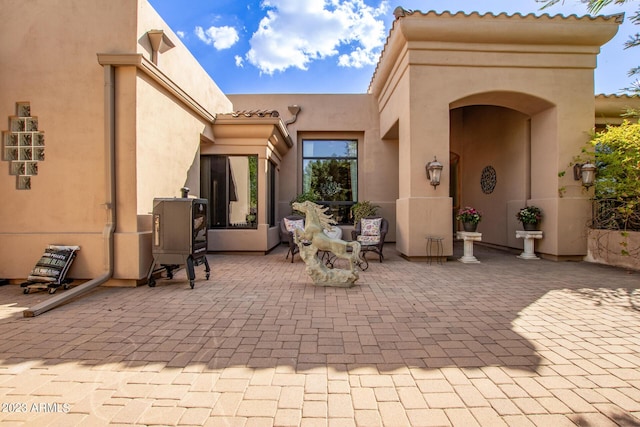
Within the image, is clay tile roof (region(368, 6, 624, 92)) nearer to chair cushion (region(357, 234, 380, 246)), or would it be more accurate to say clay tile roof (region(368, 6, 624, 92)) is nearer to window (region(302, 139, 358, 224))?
window (region(302, 139, 358, 224))

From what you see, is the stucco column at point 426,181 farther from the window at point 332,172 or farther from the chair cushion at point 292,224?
the window at point 332,172

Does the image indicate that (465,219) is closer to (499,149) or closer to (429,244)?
(429,244)

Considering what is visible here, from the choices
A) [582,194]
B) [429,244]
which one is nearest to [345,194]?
[429,244]

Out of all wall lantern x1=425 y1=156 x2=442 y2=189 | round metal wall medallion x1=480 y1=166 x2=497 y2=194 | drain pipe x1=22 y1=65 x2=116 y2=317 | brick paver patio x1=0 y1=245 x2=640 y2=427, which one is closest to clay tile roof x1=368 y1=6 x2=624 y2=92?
wall lantern x1=425 y1=156 x2=442 y2=189

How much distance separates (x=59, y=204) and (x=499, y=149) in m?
10.3

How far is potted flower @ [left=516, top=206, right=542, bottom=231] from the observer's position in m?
6.92

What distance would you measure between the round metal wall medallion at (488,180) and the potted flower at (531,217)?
2132mm

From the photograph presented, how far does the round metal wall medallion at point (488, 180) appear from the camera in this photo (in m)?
9.05

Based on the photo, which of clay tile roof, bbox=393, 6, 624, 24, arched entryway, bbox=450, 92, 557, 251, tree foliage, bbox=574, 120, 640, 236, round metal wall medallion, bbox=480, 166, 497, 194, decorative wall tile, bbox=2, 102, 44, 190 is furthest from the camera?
round metal wall medallion, bbox=480, 166, 497, 194

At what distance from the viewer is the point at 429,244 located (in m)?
6.62

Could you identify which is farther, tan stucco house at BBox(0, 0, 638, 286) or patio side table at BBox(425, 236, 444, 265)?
patio side table at BBox(425, 236, 444, 265)

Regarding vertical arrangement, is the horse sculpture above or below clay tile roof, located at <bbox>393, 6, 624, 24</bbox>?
below

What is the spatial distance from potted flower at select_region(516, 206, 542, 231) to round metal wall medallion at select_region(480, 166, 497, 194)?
2132mm

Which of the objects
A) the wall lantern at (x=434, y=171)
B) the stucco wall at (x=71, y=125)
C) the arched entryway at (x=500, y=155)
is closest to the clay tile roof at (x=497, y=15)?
the arched entryway at (x=500, y=155)
